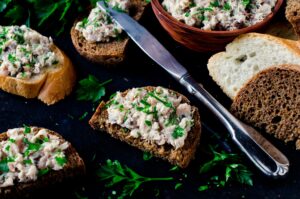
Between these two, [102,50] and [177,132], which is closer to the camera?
[177,132]

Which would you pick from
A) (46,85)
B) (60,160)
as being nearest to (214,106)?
(60,160)

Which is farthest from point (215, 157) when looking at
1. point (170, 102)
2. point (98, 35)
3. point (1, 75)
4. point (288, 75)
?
point (1, 75)

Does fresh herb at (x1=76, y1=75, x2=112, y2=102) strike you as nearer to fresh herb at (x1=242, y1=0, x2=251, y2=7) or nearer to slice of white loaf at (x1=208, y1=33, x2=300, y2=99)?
slice of white loaf at (x1=208, y1=33, x2=300, y2=99)

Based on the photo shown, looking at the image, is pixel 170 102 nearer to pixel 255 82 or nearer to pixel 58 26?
pixel 255 82

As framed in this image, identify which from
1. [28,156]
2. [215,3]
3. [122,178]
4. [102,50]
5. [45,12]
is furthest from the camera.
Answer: [45,12]

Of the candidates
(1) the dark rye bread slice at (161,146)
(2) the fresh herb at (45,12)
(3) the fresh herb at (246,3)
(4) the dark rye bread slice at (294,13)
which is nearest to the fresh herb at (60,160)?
(1) the dark rye bread slice at (161,146)


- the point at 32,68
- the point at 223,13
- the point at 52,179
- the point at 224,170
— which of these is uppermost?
the point at 223,13

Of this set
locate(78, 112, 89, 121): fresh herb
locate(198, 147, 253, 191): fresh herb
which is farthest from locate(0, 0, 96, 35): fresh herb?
locate(198, 147, 253, 191): fresh herb

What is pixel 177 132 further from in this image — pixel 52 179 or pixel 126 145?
pixel 52 179
